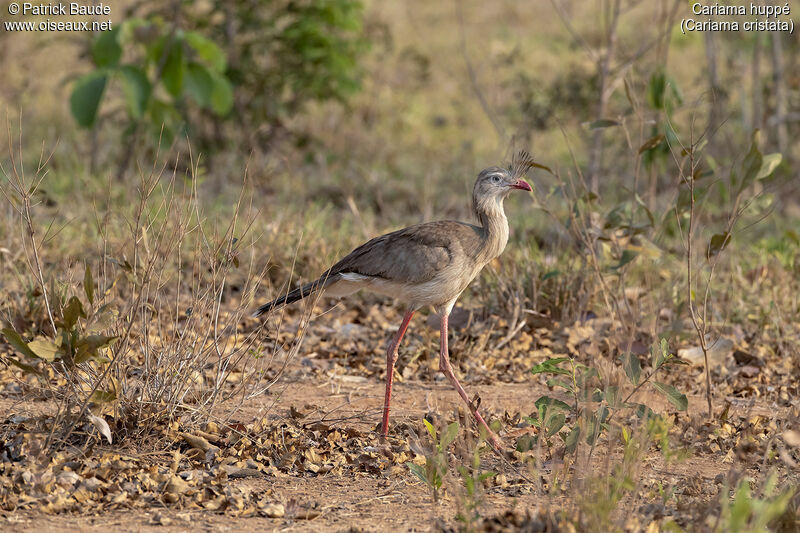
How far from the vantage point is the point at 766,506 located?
2.36 m

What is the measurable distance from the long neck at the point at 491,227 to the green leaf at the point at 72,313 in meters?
1.87

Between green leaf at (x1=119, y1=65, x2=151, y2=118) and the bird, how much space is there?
2818 millimetres

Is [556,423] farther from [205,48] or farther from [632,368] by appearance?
[205,48]

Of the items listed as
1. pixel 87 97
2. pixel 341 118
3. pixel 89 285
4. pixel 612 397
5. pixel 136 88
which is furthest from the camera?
pixel 341 118


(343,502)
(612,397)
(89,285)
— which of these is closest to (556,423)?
(612,397)

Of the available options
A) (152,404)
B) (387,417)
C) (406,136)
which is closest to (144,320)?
(152,404)

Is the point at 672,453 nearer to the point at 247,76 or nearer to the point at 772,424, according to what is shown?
the point at 772,424

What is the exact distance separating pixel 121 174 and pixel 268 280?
102 inches

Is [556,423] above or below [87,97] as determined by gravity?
below

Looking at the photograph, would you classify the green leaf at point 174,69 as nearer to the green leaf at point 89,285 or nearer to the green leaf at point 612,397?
the green leaf at point 89,285

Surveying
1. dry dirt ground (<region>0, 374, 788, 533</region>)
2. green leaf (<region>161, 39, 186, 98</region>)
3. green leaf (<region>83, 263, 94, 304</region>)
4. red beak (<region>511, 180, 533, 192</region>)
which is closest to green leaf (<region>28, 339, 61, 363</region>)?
green leaf (<region>83, 263, 94, 304</region>)

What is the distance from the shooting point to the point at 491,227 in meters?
4.33

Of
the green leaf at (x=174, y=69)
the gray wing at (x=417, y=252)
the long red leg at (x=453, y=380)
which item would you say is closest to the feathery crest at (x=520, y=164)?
the gray wing at (x=417, y=252)

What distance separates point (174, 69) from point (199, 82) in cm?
22
